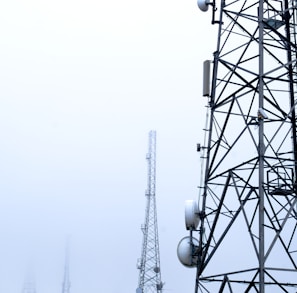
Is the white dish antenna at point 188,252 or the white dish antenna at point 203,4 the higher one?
the white dish antenna at point 203,4

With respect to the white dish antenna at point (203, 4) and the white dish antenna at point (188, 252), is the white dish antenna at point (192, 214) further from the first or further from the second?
the white dish antenna at point (203, 4)

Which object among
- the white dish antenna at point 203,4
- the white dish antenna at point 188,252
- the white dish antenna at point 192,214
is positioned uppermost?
the white dish antenna at point 203,4

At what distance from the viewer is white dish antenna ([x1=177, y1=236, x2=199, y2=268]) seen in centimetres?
1470

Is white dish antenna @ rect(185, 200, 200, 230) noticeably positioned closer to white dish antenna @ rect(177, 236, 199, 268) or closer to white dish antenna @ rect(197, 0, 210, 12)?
white dish antenna @ rect(177, 236, 199, 268)

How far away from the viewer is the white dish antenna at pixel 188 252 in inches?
579

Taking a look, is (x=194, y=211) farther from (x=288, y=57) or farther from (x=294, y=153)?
(x=288, y=57)

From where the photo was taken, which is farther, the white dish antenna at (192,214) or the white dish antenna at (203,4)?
the white dish antenna at (203,4)

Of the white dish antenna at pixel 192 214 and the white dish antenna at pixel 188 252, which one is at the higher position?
the white dish antenna at pixel 192 214

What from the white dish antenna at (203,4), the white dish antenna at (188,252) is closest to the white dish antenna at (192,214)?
the white dish antenna at (188,252)

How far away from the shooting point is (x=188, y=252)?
14727 millimetres

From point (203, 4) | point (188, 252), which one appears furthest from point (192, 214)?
point (203, 4)

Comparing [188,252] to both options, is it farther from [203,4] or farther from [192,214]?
[203,4]

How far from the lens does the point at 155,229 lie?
3912cm

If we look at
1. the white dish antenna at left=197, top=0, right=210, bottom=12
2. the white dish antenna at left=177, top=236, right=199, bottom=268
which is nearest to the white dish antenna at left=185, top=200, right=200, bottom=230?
the white dish antenna at left=177, top=236, right=199, bottom=268
